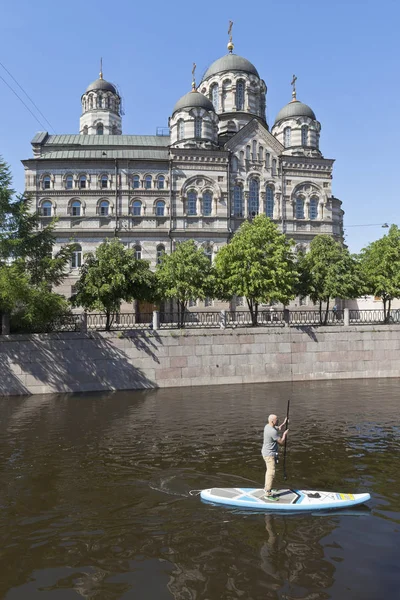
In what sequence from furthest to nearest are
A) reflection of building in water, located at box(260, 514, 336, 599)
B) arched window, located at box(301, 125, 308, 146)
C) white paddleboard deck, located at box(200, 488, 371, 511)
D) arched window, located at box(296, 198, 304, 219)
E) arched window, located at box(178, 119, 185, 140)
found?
arched window, located at box(301, 125, 308, 146) < arched window, located at box(296, 198, 304, 219) < arched window, located at box(178, 119, 185, 140) < white paddleboard deck, located at box(200, 488, 371, 511) < reflection of building in water, located at box(260, 514, 336, 599)

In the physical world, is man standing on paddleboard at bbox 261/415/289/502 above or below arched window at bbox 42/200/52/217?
below

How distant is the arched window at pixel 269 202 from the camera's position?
41.8 metres

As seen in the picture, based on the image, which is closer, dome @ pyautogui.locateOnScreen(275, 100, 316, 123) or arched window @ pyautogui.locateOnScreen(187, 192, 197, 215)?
arched window @ pyautogui.locateOnScreen(187, 192, 197, 215)

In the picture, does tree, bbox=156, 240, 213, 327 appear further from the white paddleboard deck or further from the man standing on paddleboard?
the white paddleboard deck

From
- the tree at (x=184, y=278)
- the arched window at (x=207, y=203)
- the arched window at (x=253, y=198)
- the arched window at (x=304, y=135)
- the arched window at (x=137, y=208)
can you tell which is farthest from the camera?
the arched window at (x=304, y=135)

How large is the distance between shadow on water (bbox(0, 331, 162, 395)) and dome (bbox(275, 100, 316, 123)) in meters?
34.0

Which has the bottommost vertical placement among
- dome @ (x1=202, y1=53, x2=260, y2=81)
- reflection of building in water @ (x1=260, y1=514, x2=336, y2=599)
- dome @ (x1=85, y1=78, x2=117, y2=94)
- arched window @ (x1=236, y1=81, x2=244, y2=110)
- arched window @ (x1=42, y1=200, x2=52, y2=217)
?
reflection of building in water @ (x1=260, y1=514, x2=336, y2=599)

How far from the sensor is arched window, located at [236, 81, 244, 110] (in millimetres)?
47000

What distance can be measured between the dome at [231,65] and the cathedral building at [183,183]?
216 inches

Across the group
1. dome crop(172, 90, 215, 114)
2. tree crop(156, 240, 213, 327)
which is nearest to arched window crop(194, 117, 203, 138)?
dome crop(172, 90, 215, 114)

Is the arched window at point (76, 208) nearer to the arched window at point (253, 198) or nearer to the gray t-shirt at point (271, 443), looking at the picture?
the arched window at point (253, 198)

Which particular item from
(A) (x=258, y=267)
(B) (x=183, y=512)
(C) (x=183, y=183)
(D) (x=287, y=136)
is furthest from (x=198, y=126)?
(B) (x=183, y=512)

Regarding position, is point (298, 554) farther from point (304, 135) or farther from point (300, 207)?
point (304, 135)

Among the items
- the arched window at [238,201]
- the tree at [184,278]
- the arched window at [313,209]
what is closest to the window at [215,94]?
the arched window at [238,201]
